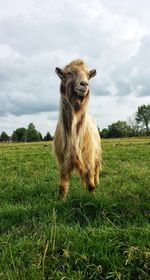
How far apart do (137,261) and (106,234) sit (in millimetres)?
717

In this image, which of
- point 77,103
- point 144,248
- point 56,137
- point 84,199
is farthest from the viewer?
point 56,137

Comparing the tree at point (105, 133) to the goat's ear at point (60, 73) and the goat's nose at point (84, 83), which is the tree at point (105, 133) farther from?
the goat's nose at point (84, 83)

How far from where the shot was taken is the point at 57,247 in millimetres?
4715

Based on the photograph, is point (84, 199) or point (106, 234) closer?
point (106, 234)

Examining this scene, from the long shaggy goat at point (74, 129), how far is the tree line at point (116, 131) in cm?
9389

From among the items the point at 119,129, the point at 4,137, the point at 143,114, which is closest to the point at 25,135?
the point at 4,137

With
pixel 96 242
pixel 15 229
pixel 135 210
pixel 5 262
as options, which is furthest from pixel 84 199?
pixel 5 262

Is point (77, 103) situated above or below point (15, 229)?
above

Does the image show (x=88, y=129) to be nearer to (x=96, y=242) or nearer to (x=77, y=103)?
(x=77, y=103)

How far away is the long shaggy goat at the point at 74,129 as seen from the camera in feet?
27.1

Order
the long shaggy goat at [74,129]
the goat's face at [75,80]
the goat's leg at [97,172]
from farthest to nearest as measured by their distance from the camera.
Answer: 1. the goat's leg at [97,172]
2. the long shaggy goat at [74,129]
3. the goat's face at [75,80]

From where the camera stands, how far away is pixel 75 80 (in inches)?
320

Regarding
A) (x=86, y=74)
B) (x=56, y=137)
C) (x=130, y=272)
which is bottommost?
(x=130, y=272)

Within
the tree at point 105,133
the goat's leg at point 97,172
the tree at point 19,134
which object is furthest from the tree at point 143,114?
the goat's leg at point 97,172
